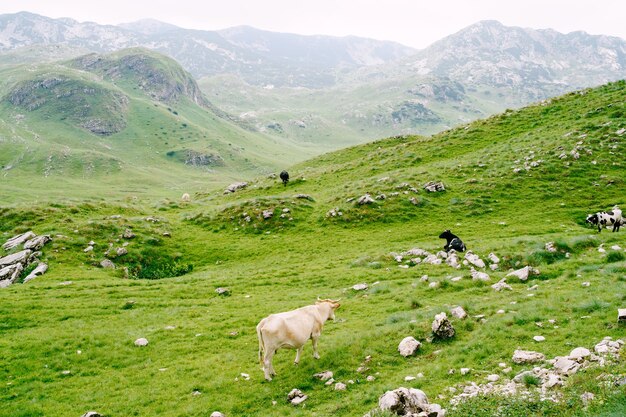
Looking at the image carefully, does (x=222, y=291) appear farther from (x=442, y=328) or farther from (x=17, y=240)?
(x=17, y=240)

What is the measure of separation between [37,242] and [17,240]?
2.69 metres

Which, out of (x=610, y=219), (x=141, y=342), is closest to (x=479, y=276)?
(x=610, y=219)

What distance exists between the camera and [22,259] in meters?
29.4

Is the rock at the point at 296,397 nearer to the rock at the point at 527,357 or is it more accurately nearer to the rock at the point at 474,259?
the rock at the point at 527,357

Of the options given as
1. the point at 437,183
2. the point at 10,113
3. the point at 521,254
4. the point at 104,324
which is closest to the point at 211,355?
the point at 104,324

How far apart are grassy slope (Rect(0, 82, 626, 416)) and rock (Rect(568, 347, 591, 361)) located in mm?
741

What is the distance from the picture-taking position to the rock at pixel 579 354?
10.6 metres

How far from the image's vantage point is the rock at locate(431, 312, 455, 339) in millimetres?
14273

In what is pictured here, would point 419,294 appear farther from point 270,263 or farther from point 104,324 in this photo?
point 104,324

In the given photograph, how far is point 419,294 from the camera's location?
20.3 m

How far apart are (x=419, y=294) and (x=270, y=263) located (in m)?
14.0

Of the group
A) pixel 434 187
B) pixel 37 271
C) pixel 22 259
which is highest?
pixel 434 187

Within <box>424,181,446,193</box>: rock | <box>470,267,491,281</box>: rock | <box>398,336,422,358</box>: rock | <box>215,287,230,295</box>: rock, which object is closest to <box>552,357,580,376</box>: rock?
<box>398,336,422,358</box>: rock

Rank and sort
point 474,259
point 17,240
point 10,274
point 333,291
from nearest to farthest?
point 333,291 → point 474,259 → point 10,274 → point 17,240
